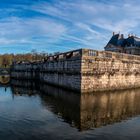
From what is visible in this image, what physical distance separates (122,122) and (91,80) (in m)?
13.6

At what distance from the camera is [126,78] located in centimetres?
3531

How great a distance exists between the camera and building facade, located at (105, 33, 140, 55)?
8006cm

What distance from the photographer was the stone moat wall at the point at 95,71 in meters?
28.6

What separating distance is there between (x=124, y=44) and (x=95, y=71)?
5736cm

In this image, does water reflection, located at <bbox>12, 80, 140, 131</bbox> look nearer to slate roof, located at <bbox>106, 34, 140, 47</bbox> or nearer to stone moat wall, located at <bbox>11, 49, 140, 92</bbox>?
stone moat wall, located at <bbox>11, 49, 140, 92</bbox>

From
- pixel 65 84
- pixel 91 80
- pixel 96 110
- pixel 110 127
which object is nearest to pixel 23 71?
pixel 65 84

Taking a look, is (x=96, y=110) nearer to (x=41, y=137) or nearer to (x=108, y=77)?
(x=41, y=137)

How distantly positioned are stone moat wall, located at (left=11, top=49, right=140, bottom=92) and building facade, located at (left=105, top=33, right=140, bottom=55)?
42.6 metres

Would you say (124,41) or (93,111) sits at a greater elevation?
(124,41)

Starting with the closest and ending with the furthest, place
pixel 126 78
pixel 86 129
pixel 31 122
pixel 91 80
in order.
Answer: pixel 86 129 < pixel 31 122 < pixel 91 80 < pixel 126 78

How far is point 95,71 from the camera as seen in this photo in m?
29.8

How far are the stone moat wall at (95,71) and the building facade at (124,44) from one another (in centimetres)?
4261

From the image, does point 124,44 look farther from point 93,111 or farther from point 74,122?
point 74,122

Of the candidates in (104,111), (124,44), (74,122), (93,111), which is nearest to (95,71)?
(104,111)
